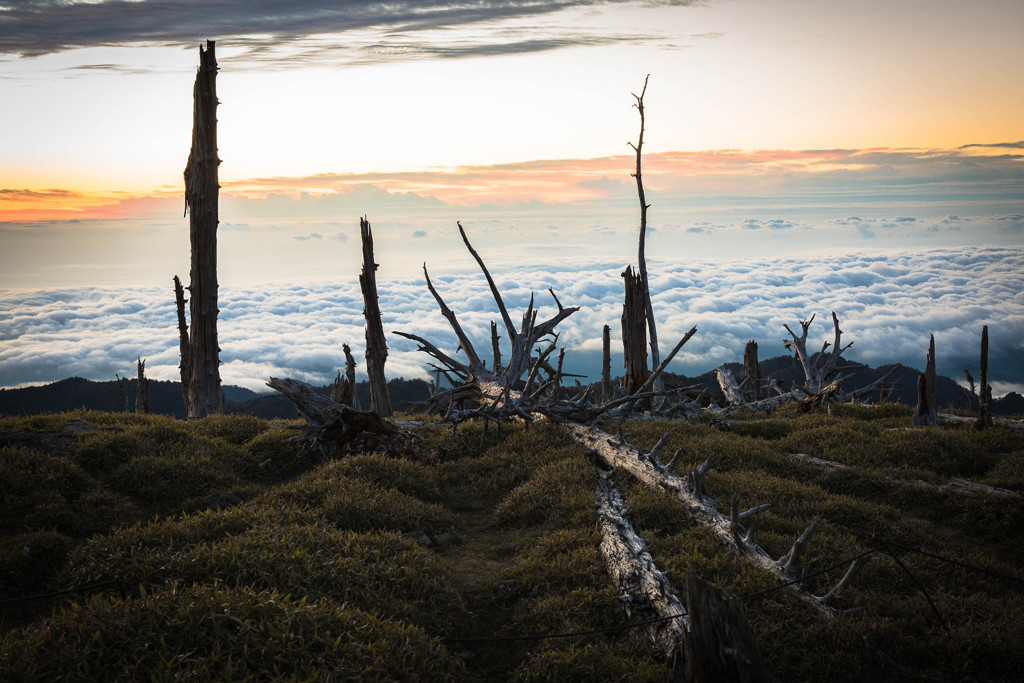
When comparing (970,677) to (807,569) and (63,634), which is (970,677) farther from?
(63,634)

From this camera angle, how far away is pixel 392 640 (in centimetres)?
604

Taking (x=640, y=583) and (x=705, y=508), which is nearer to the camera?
(x=640, y=583)

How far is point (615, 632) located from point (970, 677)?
3449 millimetres

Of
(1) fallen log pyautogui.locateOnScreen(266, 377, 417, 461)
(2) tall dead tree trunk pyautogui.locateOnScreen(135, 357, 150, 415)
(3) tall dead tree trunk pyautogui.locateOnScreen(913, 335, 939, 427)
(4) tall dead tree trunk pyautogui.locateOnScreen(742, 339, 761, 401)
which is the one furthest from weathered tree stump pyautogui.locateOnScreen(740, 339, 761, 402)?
(2) tall dead tree trunk pyautogui.locateOnScreen(135, 357, 150, 415)

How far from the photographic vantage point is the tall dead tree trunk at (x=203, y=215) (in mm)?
17781

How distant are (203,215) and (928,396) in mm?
20048

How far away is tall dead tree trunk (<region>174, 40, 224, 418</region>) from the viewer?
17.8m

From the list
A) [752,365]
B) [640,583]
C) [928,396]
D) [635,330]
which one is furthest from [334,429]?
[752,365]

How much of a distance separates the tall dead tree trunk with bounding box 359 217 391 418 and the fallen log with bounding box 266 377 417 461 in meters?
8.34

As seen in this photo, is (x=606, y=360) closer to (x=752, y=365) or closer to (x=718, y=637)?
(x=752, y=365)

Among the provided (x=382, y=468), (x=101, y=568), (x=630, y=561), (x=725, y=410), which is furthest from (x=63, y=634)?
(x=725, y=410)

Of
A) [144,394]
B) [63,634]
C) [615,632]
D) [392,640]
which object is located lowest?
[144,394]

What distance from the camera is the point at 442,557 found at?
9281 millimetres

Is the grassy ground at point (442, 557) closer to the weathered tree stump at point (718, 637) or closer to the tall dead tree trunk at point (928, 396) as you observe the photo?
the weathered tree stump at point (718, 637)
